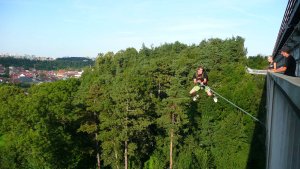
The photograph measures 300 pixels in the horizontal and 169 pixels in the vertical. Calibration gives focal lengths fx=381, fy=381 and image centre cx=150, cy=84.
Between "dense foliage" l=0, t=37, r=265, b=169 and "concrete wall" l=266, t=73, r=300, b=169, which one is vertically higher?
"concrete wall" l=266, t=73, r=300, b=169

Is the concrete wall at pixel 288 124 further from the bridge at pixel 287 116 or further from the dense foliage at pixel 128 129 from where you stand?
the dense foliage at pixel 128 129

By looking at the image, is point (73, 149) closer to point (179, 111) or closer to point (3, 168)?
point (3, 168)

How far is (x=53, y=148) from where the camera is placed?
3078cm

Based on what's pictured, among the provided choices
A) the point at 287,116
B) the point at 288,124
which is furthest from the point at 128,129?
the point at 288,124

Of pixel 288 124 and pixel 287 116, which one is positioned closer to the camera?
pixel 288 124

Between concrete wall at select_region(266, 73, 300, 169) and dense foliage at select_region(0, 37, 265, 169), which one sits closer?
concrete wall at select_region(266, 73, 300, 169)

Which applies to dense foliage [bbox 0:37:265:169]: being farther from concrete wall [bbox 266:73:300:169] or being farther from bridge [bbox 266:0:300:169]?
concrete wall [bbox 266:73:300:169]

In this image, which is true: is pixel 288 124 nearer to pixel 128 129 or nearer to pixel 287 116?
pixel 287 116

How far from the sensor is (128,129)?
3234 centimetres

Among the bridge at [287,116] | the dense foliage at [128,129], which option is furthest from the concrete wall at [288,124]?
the dense foliage at [128,129]

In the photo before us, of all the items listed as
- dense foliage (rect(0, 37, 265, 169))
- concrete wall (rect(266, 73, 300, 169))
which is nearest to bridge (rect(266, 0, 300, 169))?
concrete wall (rect(266, 73, 300, 169))

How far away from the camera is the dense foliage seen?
1208 inches

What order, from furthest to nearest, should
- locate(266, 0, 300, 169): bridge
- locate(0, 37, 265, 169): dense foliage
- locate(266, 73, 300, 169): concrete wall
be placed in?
locate(0, 37, 265, 169): dense foliage, locate(266, 0, 300, 169): bridge, locate(266, 73, 300, 169): concrete wall

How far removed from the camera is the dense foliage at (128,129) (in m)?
30.7
